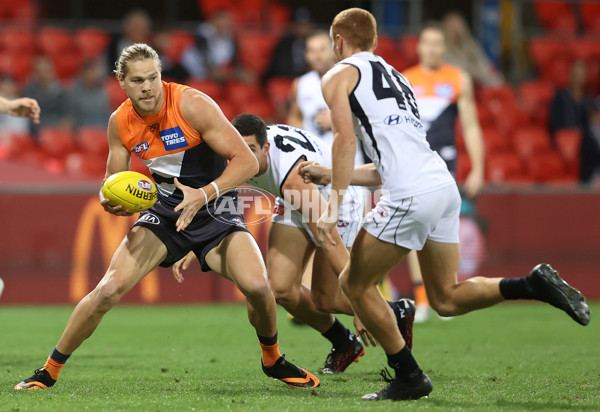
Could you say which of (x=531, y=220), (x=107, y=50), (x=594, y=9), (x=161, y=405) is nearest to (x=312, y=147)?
(x=161, y=405)

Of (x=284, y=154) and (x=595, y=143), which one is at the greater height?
(x=284, y=154)

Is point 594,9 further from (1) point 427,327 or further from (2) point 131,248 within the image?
(2) point 131,248

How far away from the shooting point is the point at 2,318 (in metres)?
9.50

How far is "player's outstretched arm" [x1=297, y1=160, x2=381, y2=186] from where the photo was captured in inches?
189

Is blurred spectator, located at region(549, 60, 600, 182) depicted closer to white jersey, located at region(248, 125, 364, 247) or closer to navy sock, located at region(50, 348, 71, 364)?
white jersey, located at region(248, 125, 364, 247)

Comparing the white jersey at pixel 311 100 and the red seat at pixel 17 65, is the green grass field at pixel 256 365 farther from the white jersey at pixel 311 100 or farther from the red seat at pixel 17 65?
the red seat at pixel 17 65

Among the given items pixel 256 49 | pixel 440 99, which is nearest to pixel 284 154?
pixel 440 99

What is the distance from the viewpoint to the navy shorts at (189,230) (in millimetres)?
5195

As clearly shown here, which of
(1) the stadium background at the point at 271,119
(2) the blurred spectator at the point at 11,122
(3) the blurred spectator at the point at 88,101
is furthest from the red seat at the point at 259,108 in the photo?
(2) the blurred spectator at the point at 11,122

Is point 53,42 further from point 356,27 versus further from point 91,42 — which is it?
point 356,27

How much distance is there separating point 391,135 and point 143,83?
4.87ft

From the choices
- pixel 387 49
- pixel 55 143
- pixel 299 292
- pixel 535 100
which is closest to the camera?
pixel 299 292

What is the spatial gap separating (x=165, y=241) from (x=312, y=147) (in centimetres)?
140

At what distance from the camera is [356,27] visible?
15.8 ft
